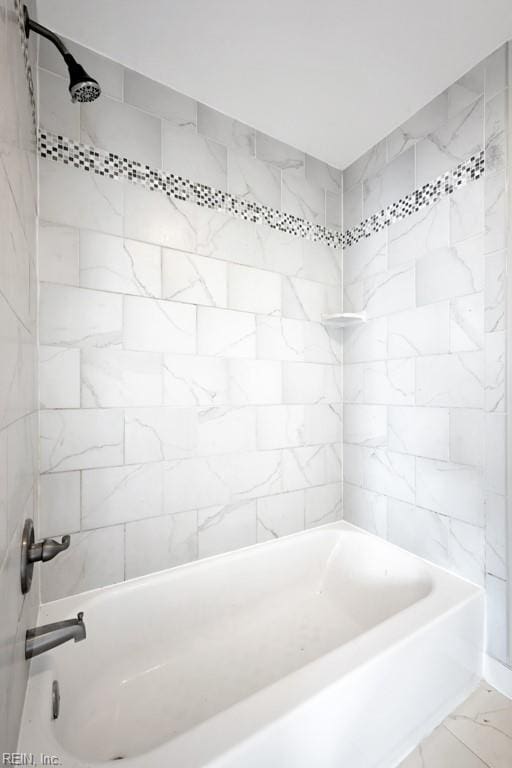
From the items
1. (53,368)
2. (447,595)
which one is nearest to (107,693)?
(53,368)

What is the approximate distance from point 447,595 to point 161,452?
4.33 ft

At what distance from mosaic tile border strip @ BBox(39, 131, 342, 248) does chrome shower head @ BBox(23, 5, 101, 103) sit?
0.33 metres

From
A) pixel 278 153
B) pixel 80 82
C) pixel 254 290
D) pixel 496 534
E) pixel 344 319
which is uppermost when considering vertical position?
pixel 278 153

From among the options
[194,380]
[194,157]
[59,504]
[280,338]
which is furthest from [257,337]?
[59,504]

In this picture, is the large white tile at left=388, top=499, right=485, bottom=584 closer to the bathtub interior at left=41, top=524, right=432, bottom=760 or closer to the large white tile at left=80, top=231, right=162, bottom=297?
the bathtub interior at left=41, top=524, right=432, bottom=760

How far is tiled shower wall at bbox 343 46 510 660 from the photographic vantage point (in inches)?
56.4

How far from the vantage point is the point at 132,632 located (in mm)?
1400

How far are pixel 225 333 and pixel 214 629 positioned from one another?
1.36 metres

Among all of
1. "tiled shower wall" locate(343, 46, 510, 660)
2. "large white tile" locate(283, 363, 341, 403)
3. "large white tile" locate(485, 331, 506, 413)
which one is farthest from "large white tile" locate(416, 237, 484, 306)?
"large white tile" locate(283, 363, 341, 403)

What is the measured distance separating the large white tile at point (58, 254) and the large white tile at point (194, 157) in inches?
22.7

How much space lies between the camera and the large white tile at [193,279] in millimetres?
1590

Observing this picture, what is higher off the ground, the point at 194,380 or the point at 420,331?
the point at 420,331

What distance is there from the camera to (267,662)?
4.75 feet

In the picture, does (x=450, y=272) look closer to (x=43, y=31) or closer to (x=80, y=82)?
(x=80, y=82)
